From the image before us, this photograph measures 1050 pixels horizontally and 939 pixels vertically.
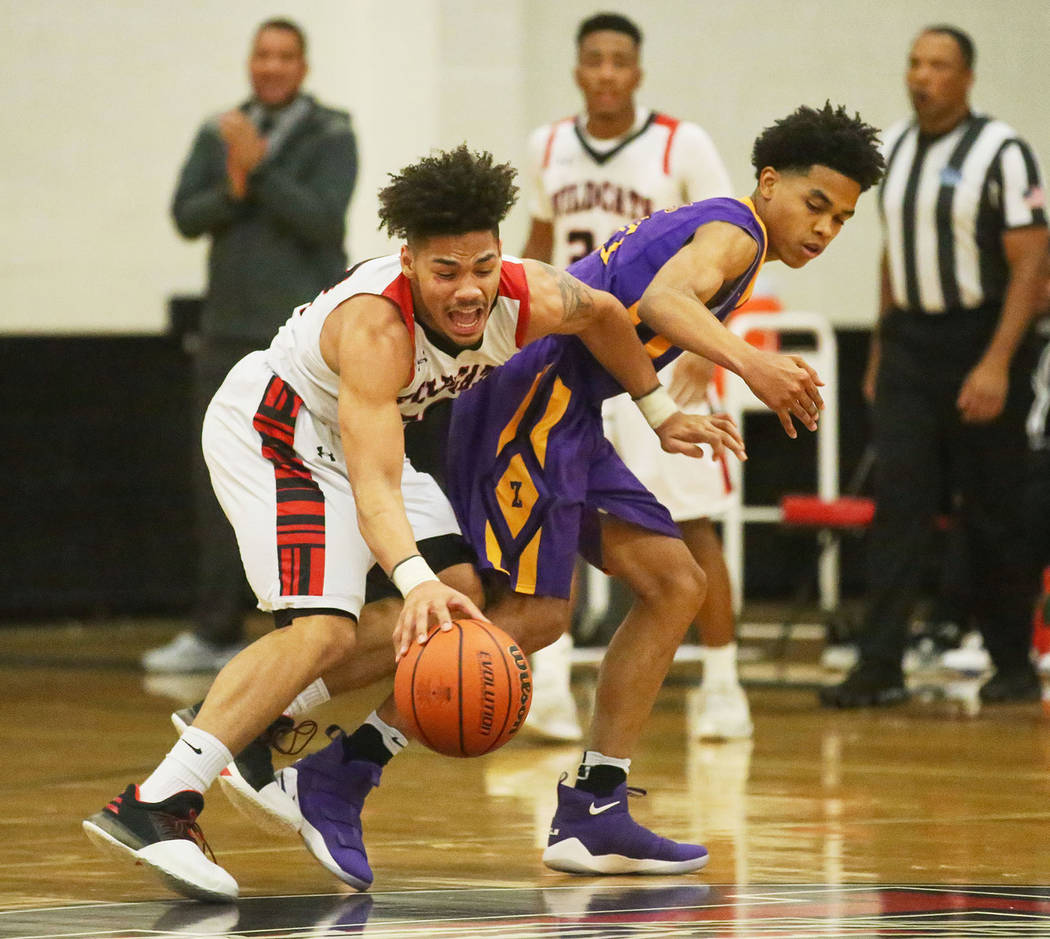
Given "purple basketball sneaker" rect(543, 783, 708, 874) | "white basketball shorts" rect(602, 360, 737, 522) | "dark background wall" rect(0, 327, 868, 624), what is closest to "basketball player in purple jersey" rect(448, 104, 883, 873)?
"purple basketball sneaker" rect(543, 783, 708, 874)

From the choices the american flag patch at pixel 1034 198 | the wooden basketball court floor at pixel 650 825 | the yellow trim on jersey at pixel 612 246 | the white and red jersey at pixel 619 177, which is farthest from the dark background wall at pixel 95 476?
the yellow trim on jersey at pixel 612 246

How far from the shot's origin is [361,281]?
366 cm

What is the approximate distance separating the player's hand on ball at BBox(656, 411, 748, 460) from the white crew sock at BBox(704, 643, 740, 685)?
192 centimetres

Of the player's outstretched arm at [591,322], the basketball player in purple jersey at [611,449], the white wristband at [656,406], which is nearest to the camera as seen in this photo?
the player's outstretched arm at [591,322]

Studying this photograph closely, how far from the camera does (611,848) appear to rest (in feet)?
12.5

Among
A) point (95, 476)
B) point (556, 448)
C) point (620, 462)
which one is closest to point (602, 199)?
point (620, 462)

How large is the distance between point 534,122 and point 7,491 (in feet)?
10.1

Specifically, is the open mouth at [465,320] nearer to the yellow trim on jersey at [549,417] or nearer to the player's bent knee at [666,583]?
the yellow trim on jersey at [549,417]

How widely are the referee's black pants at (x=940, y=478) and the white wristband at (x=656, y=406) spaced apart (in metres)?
2.74

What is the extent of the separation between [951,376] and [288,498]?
335 centimetres

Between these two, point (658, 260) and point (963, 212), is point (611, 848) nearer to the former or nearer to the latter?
point (658, 260)

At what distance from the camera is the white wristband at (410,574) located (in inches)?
134

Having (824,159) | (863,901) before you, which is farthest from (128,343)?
(863,901)

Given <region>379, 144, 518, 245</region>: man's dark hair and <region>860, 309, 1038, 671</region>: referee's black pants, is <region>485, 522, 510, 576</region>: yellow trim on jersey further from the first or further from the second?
<region>860, 309, 1038, 671</region>: referee's black pants
